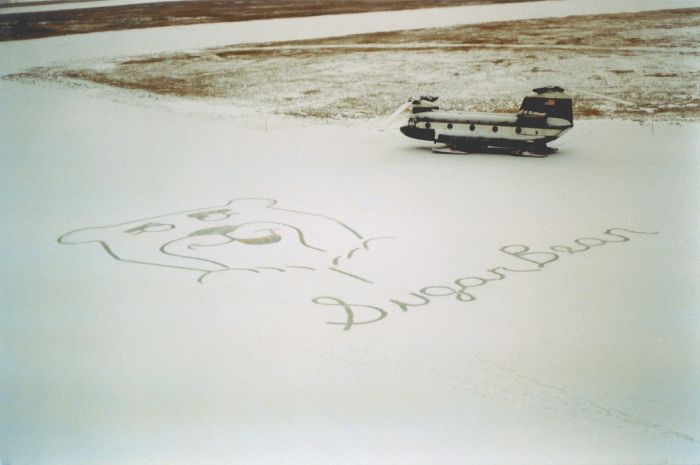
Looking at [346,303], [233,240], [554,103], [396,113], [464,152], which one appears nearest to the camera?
[346,303]

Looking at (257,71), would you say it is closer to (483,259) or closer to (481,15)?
(481,15)

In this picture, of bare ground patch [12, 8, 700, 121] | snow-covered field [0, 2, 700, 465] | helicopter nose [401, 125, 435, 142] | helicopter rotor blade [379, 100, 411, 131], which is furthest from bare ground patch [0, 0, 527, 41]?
helicopter nose [401, 125, 435, 142]

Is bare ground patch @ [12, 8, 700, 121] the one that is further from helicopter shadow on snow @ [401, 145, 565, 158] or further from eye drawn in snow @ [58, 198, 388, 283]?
eye drawn in snow @ [58, 198, 388, 283]

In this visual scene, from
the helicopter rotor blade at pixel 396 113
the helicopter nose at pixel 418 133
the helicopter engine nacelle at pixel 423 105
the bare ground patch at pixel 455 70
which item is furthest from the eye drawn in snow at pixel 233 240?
the bare ground patch at pixel 455 70

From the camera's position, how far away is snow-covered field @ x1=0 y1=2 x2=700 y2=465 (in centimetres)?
187

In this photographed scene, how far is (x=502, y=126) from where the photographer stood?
164 inches

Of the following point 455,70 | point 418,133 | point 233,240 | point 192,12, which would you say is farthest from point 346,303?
point 192,12

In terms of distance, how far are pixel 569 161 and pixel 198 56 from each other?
3.80 metres

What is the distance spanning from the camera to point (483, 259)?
280 cm

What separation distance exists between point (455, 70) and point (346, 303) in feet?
12.0

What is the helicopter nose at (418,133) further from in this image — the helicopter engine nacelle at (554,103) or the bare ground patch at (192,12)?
the bare ground patch at (192,12)

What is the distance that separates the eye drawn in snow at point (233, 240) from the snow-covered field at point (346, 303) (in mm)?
13

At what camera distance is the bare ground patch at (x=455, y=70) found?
4.76m

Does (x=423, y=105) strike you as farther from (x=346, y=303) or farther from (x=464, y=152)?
(x=346, y=303)
